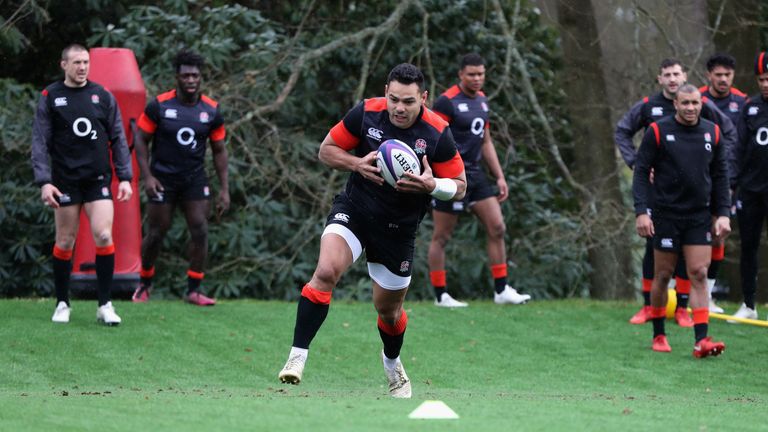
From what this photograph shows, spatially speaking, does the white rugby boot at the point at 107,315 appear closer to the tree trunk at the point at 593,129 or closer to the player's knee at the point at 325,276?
the player's knee at the point at 325,276

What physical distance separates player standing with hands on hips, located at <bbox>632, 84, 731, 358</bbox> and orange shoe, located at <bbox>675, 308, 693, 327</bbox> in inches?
63.6

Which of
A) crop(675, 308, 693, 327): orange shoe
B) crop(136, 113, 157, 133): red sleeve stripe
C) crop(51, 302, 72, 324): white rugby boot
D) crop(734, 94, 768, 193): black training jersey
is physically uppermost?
crop(136, 113, 157, 133): red sleeve stripe

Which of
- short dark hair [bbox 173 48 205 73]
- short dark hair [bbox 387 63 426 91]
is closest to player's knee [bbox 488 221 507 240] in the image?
short dark hair [bbox 173 48 205 73]

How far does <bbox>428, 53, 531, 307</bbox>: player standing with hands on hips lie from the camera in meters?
12.3

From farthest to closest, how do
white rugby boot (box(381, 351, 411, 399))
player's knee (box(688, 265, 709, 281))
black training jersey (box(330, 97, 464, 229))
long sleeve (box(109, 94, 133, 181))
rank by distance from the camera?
long sleeve (box(109, 94, 133, 181)), player's knee (box(688, 265, 709, 281)), white rugby boot (box(381, 351, 411, 399)), black training jersey (box(330, 97, 464, 229))

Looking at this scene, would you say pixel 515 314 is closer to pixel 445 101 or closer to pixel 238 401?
pixel 445 101

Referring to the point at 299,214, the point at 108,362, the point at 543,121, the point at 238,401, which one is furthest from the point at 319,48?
the point at 238,401

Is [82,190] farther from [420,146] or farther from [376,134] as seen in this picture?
[420,146]

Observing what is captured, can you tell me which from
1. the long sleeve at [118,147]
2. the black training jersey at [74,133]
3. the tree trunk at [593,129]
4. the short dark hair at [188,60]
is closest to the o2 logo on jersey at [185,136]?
the short dark hair at [188,60]

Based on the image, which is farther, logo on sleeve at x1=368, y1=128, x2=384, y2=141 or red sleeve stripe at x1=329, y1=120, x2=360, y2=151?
red sleeve stripe at x1=329, y1=120, x2=360, y2=151

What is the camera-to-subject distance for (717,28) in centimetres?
1708

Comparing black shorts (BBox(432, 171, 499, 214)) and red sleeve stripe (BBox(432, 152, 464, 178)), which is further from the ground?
red sleeve stripe (BBox(432, 152, 464, 178))

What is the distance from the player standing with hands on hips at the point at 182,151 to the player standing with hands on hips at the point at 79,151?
1.28 m

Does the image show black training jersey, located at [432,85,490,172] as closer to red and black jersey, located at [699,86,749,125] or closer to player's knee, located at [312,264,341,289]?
red and black jersey, located at [699,86,749,125]
